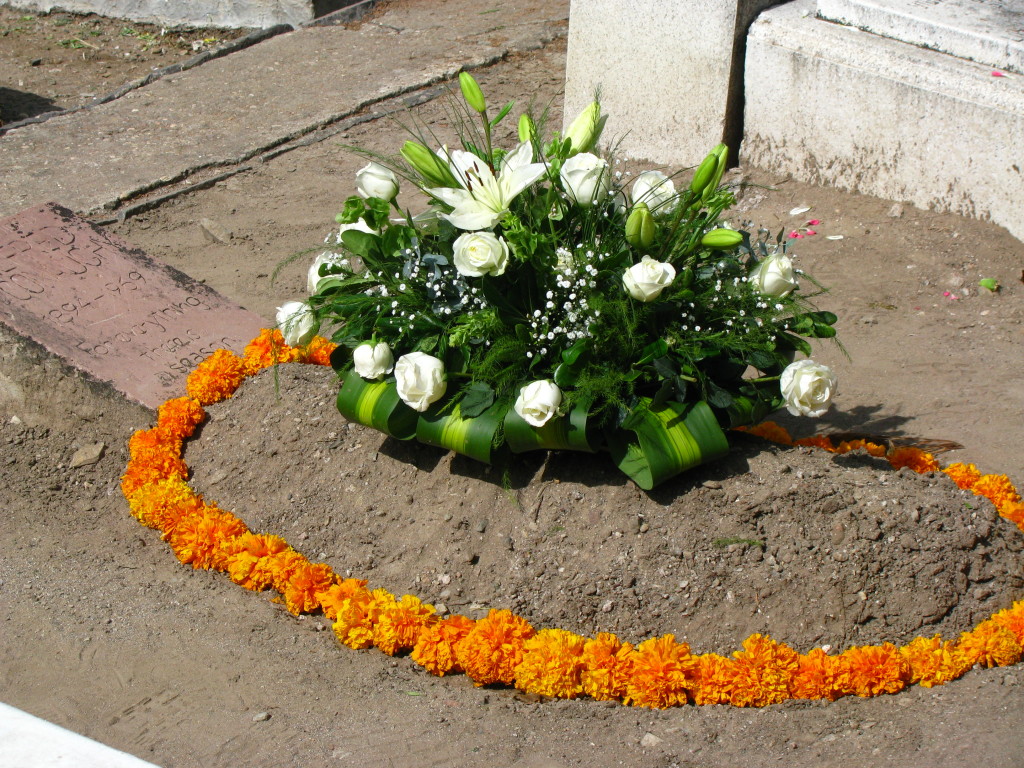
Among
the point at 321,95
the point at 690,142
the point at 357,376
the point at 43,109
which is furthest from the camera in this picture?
the point at 43,109

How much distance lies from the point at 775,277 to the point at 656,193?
40 cm

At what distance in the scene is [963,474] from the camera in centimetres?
316

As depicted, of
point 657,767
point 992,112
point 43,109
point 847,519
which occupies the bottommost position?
point 43,109

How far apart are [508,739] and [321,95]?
5218 mm

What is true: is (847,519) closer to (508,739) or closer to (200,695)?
(508,739)

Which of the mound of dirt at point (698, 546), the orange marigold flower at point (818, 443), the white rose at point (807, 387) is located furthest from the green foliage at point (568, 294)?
the orange marigold flower at point (818, 443)

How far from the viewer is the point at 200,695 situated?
2562 mm

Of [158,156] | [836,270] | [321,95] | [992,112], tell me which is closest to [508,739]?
[836,270]

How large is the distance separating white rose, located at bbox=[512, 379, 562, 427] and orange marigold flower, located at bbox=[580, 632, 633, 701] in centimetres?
56

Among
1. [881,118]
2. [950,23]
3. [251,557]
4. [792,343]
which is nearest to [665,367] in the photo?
[792,343]

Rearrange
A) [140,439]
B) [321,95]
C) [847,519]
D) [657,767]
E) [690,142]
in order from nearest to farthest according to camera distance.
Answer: [657,767] < [847,519] < [140,439] < [690,142] < [321,95]

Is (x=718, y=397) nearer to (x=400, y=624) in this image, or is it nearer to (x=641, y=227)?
(x=641, y=227)

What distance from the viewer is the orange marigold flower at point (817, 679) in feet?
8.27

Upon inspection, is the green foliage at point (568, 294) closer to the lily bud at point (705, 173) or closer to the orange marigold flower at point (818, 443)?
the lily bud at point (705, 173)
